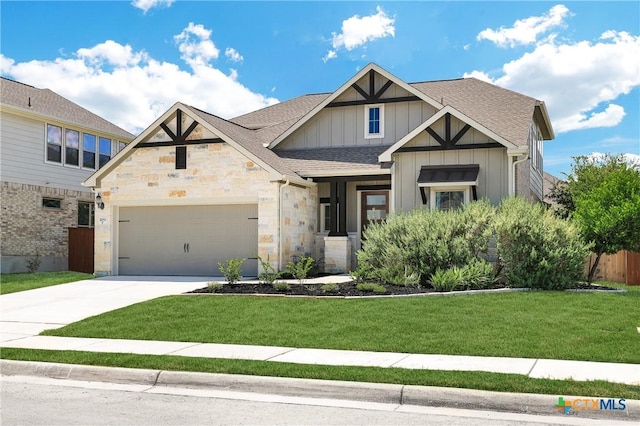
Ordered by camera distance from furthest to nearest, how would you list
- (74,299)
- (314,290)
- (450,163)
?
(450,163) < (74,299) < (314,290)

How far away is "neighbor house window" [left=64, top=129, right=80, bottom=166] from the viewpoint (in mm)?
28688

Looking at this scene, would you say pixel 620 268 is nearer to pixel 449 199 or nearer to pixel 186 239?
pixel 449 199

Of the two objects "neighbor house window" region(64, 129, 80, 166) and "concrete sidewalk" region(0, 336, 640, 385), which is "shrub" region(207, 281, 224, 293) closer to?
"concrete sidewalk" region(0, 336, 640, 385)

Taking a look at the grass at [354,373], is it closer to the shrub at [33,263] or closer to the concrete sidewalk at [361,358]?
the concrete sidewalk at [361,358]

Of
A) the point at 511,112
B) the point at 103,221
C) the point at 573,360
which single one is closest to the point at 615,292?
the point at 573,360

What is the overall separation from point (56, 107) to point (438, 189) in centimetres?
1791

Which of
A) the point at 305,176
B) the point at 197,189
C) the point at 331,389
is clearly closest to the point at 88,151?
the point at 197,189

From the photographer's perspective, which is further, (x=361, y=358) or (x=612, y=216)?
(x=612, y=216)

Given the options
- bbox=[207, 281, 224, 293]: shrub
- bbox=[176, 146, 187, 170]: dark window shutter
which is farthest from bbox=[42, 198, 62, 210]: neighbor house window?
bbox=[207, 281, 224, 293]: shrub

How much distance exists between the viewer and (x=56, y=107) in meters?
29.0

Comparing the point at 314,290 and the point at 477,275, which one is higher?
the point at 477,275

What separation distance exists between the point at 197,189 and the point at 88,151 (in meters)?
11.3

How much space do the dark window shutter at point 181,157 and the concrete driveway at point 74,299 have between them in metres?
3.63

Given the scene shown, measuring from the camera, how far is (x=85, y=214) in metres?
30.1
